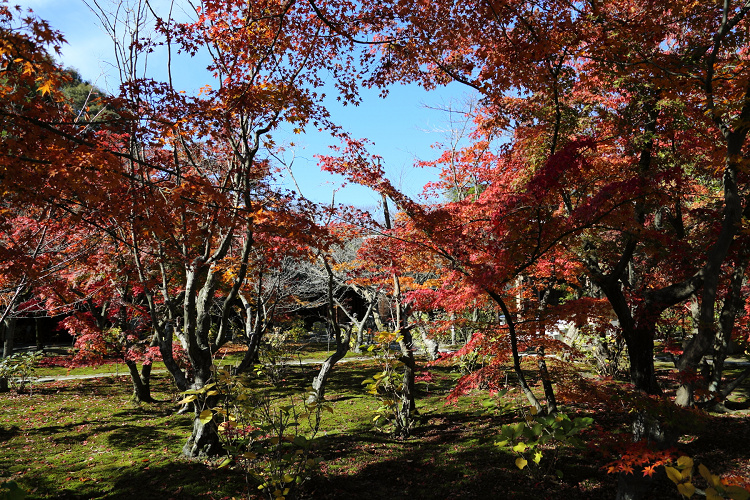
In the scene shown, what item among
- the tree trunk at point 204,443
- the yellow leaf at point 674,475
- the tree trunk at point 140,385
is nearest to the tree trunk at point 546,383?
the yellow leaf at point 674,475

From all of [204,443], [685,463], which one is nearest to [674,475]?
[685,463]

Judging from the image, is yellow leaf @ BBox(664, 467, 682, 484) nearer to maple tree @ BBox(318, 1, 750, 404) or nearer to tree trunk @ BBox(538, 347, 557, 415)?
maple tree @ BBox(318, 1, 750, 404)

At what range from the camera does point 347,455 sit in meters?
6.76

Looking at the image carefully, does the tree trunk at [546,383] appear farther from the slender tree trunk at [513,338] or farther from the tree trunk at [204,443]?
the tree trunk at [204,443]

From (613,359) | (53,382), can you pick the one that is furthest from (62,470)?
(613,359)

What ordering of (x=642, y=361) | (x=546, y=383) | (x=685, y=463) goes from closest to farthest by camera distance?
(x=685, y=463) < (x=642, y=361) < (x=546, y=383)

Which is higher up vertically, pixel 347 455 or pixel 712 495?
pixel 712 495

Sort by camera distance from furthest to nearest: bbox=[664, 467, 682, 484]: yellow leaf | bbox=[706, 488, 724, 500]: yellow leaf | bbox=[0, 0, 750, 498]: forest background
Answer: bbox=[0, 0, 750, 498]: forest background < bbox=[664, 467, 682, 484]: yellow leaf < bbox=[706, 488, 724, 500]: yellow leaf

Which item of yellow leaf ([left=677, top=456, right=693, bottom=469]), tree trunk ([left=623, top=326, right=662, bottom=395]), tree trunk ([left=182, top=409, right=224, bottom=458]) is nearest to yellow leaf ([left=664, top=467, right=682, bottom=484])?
yellow leaf ([left=677, top=456, right=693, bottom=469])

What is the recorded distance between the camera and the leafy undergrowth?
5.32 m

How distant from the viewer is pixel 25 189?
4.40 metres

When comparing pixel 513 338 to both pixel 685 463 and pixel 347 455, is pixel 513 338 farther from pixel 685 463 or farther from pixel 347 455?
pixel 347 455

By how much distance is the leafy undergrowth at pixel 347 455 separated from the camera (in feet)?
17.5

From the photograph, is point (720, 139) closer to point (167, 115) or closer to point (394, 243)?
point (394, 243)
